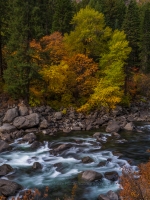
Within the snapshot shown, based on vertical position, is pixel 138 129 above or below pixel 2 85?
below

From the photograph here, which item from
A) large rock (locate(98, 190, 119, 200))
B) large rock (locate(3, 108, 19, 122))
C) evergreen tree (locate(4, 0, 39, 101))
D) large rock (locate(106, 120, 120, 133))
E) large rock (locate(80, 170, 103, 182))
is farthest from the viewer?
evergreen tree (locate(4, 0, 39, 101))

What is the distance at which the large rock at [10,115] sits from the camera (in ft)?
82.4

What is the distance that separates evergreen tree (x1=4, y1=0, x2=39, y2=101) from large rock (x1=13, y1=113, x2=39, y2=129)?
12.6ft

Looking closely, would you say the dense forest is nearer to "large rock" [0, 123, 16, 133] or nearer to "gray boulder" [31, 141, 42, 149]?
"large rock" [0, 123, 16, 133]

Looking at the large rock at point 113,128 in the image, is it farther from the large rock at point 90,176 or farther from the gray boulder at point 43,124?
the large rock at point 90,176

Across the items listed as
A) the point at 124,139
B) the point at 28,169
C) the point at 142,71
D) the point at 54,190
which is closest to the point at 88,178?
the point at 54,190

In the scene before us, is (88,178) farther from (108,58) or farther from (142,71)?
(142,71)

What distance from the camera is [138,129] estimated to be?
84.8 ft

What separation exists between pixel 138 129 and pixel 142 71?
22366mm

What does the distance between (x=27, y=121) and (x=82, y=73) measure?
9.95 meters

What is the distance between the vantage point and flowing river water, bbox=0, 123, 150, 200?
46.5ft

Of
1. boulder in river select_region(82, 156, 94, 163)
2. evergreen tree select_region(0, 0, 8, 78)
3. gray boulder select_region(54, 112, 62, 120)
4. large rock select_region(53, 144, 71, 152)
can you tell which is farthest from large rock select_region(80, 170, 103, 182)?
evergreen tree select_region(0, 0, 8, 78)

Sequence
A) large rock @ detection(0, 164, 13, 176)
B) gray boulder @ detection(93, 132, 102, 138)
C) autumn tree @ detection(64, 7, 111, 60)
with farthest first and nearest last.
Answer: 1. autumn tree @ detection(64, 7, 111, 60)
2. gray boulder @ detection(93, 132, 102, 138)
3. large rock @ detection(0, 164, 13, 176)

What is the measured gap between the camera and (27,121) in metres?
24.5
